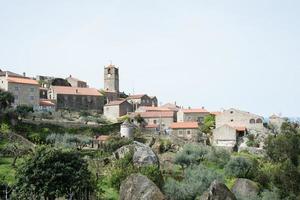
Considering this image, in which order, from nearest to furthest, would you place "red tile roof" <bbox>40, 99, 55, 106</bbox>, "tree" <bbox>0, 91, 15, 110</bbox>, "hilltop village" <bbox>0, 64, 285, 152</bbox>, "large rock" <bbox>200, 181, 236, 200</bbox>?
"large rock" <bbox>200, 181, 236, 200</bbox>
"tree" <bbox>0, 91, 15, 110</bbox>
"hilltop village" <bbox>0, 64, 285, 152</bbox>
"red tile roof" <bbox>40, 99, 55, 106</bbox>

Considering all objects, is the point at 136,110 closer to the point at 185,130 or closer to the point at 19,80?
the point at 185,130

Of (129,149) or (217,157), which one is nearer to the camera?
(129,149)

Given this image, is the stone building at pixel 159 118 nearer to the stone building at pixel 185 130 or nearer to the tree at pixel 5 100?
the stone building at pixel 185 130

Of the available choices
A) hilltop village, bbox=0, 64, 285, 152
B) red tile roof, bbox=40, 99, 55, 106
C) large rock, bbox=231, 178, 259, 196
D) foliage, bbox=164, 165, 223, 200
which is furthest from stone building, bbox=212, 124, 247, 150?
large rock, bbox=231, 178, 259, 196

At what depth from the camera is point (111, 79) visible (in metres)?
113

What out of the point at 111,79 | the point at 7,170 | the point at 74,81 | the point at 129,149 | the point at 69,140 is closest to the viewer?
the point at 7,170

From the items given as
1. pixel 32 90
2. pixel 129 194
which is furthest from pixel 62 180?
pixel 32 90

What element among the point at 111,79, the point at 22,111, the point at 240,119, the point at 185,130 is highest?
the point at 111,79

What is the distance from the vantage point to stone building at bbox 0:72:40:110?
258 feet

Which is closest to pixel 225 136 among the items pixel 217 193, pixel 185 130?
pixel 185 130

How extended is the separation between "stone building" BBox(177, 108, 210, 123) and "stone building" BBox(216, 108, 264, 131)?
27.3 ft

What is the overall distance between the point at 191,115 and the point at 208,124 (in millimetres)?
8341

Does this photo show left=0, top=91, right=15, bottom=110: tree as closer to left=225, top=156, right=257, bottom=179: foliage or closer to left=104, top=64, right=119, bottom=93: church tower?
left=225, top=156, right=257, bottom=179: foliage

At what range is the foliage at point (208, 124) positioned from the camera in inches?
3231
